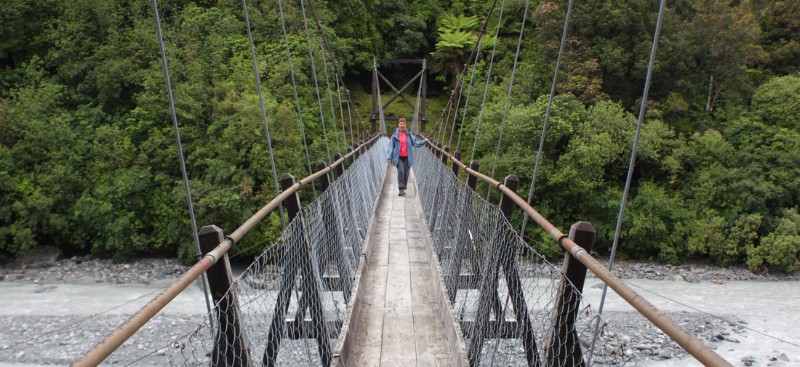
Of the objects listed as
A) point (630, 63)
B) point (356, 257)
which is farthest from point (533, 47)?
point (356, 257)

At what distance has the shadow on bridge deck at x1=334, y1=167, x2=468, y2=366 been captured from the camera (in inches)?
76.7

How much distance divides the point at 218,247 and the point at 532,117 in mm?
11821

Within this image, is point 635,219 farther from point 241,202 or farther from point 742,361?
point 241,202

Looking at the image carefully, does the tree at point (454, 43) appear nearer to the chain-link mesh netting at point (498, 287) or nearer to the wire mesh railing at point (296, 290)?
the wire mesh railing at point (296, 290)

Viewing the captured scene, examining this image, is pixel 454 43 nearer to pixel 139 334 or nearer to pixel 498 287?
pixel 139 334

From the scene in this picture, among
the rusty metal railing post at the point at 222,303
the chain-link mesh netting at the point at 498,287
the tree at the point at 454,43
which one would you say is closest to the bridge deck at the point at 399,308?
the chain-link mesh netting at the point at 498,287

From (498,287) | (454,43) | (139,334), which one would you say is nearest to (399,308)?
(498,287)

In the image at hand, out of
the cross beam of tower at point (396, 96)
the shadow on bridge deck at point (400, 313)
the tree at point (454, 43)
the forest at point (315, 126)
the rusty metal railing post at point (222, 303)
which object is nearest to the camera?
the rusty metal railing post at point (222, 303)

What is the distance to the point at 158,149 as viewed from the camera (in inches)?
500

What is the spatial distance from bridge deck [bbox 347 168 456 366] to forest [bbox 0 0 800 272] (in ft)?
24.0

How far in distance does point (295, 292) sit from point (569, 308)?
51.6 inches

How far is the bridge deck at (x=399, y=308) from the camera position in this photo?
6.48 ft

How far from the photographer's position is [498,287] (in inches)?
88.7

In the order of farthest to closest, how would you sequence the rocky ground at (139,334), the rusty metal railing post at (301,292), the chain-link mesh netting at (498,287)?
the rocky ground at (139,334)
the rusty metal railing post at (301,292)
the chain-link mesh netting at (498,287)
